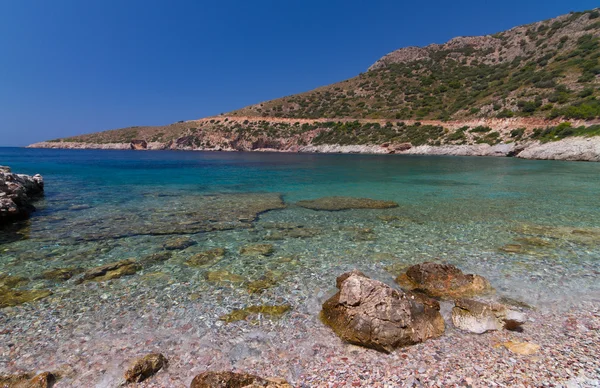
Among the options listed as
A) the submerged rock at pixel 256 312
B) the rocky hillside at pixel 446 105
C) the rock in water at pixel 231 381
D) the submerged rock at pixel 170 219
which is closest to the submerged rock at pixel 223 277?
the submerged rock at pixel 256 312

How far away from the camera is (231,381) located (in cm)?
342

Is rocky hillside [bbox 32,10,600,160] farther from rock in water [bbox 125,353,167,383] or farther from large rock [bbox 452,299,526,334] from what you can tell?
rock in water [bbox 125,353,167,383]

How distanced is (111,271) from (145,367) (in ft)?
11.9

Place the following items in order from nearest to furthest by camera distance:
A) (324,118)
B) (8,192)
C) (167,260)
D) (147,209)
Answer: (167,260), (8,192), (147,209), (324,118)

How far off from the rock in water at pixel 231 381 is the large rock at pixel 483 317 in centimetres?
282

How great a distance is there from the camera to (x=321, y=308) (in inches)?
204

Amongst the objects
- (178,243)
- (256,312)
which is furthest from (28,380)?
(178,243)

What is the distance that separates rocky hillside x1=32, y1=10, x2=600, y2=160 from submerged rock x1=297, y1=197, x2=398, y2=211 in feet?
113

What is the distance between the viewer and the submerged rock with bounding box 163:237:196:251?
807 centimetres

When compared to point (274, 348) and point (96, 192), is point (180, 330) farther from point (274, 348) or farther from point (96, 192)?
point (96, 192)

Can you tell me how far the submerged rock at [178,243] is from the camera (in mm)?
8070

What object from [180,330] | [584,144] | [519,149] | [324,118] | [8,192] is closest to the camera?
[180,330]

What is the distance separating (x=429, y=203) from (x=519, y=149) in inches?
1488

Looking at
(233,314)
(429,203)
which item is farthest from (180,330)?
(429,203)
